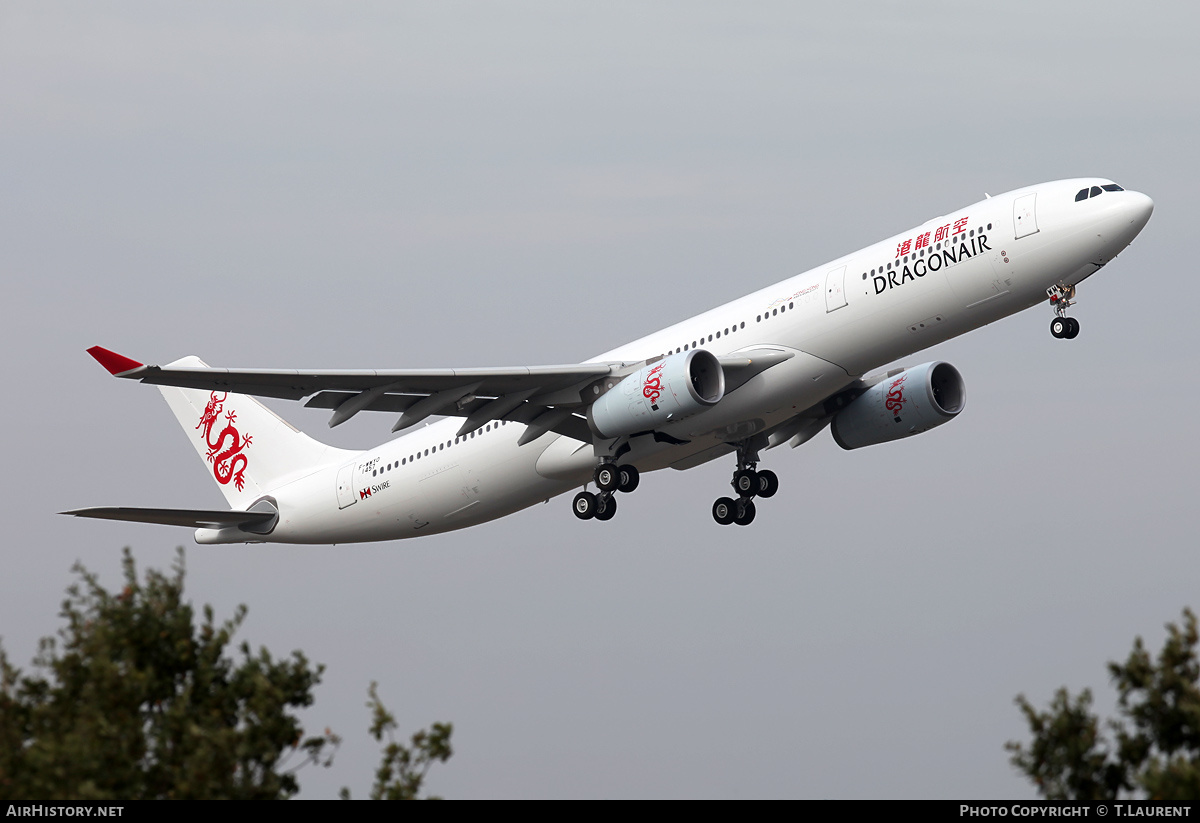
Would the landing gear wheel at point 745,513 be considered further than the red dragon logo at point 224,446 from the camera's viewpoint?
No

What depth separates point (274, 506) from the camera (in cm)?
4072

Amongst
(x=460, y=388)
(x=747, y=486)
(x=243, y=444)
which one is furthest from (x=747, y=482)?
(x=243, y=444)

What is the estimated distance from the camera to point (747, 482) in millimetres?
38250

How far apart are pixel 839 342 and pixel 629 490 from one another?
621 cm

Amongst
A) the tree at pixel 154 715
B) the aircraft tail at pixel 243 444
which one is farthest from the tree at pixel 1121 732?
the aircraft tail at pixel 243 444

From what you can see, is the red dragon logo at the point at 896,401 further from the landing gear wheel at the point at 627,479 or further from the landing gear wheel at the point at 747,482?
the landing gear wheel at the point at 627,479

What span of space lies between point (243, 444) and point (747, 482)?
14.1 m

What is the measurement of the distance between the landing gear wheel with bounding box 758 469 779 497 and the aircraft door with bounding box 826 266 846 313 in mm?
7455

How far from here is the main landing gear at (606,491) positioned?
114ft

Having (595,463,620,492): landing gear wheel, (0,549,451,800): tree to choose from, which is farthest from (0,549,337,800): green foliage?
(595,463,620,492): landing gear wheel

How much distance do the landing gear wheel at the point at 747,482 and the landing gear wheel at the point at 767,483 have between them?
12 centimetres

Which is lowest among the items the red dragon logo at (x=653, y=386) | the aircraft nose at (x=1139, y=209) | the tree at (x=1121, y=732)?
the tree at (x=1121, y=732)

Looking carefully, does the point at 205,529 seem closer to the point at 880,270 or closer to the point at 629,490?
the point at 629,490
